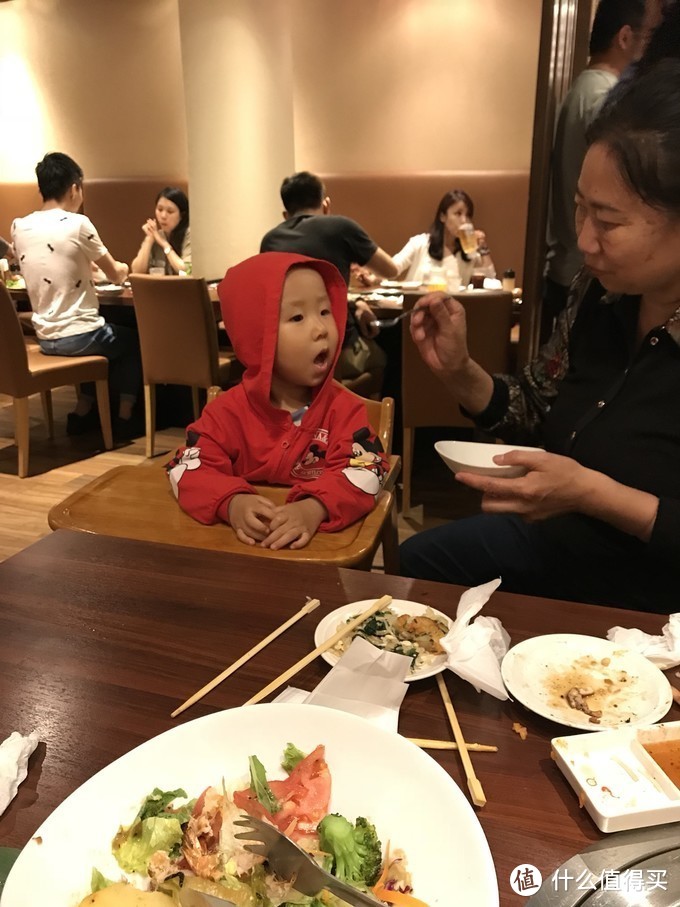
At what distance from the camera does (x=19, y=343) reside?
3.49m

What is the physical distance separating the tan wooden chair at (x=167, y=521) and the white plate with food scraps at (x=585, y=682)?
18.1 inches

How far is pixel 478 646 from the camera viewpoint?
0.81 m

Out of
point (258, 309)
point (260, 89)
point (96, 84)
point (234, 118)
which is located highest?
point (96, 84)

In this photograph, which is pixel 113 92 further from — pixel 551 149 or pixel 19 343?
pixel 551 149

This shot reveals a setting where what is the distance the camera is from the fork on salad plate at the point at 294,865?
0.49 metres

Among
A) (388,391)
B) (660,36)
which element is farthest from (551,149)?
(388,391)

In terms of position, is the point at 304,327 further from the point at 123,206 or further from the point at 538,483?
the point at 123,206

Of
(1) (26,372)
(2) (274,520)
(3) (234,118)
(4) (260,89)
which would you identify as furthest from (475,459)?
(4) (260,89)

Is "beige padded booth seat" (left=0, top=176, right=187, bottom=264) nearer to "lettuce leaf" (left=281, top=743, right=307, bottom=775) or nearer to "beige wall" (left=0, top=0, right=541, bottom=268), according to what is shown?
"beige wall" (left=0, top=0, right=541, bottom=268)

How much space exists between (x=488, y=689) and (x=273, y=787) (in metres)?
0.26

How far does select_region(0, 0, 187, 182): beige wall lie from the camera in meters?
5.71

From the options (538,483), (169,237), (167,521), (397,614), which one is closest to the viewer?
(397,614)

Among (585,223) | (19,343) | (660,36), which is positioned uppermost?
(660,36)

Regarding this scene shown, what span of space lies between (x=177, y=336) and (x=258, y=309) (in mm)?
2335
